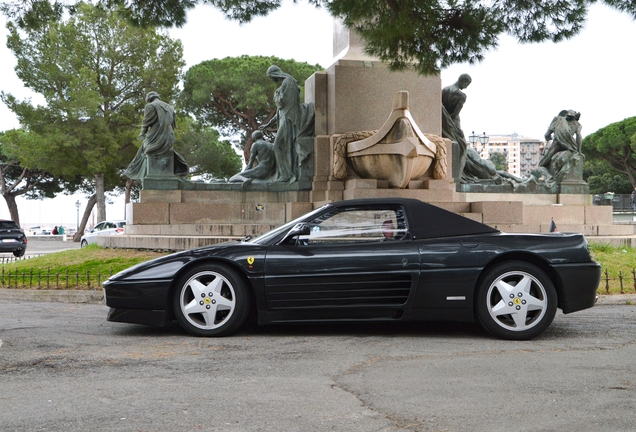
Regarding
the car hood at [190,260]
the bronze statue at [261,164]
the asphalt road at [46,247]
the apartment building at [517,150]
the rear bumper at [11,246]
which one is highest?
the apartment building at [517,150]

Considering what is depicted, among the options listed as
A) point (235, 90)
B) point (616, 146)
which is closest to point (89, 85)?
point (235, 90)

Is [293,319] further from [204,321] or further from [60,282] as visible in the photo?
[60,282]

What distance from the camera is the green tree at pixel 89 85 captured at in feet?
125

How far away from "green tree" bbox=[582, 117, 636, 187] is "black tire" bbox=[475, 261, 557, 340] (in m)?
56.0

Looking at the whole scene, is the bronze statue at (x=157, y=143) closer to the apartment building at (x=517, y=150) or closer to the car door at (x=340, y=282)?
the car door at (x=340, y=282)

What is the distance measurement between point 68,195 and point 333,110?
49566 millimetres

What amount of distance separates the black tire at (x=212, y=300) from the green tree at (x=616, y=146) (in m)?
56.9

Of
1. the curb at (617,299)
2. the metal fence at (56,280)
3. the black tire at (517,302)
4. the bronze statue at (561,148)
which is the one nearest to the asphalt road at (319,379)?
the black tire at (517,302)

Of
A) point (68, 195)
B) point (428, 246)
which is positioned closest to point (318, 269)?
point (428, 246)

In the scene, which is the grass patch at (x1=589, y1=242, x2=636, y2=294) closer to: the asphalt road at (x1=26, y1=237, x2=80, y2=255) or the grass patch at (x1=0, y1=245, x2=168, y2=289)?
the grass patch at (x1=0, y1=245, x2=168, y2=289)

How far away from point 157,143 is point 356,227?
9182 mm

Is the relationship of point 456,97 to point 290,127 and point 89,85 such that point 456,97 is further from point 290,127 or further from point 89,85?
point 89,85

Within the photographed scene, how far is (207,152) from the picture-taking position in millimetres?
46781

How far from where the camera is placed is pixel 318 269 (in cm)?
558
